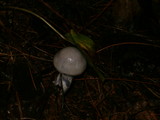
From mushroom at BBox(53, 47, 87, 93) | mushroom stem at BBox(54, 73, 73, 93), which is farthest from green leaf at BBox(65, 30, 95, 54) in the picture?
mushroom stem at BBox(54, 73, 73, 93)

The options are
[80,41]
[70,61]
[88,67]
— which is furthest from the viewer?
[88,67]

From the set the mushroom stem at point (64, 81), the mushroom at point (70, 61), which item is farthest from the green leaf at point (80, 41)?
the mushroom stem at point (64, 81)

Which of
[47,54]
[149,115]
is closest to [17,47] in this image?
[47,54]

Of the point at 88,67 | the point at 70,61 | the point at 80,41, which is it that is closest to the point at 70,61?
the point at 70,61

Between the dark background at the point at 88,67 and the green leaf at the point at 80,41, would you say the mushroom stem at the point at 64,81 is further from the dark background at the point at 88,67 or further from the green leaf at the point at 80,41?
the green leaf at the point at 80,41

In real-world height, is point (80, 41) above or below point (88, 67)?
above

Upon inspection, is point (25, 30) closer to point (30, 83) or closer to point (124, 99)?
point (30, 83)

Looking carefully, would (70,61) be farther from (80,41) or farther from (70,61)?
(80,41)
